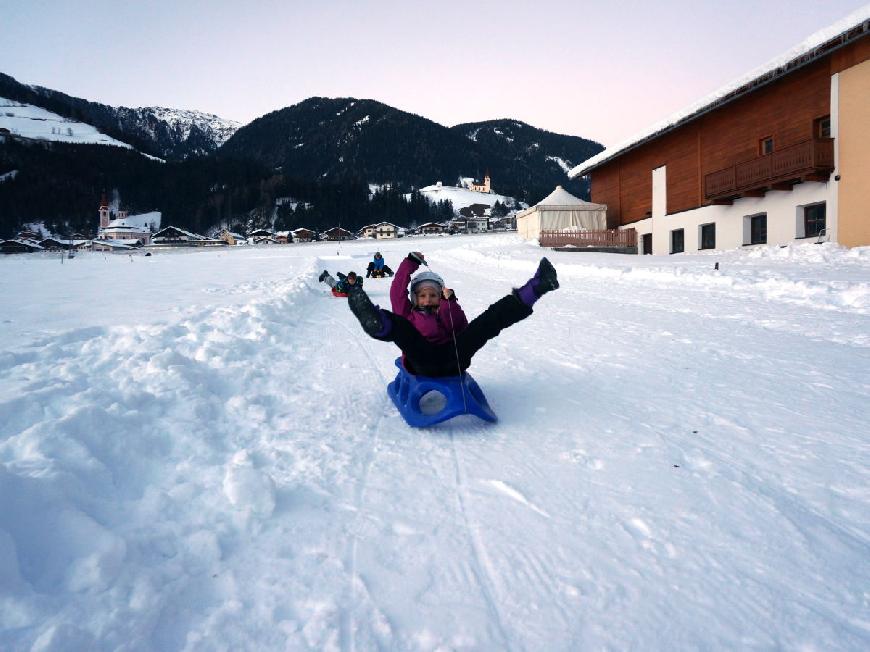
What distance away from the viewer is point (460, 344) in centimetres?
369

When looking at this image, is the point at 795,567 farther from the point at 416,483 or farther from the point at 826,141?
the point at 826,141

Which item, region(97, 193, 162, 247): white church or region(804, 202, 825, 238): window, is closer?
region(804, 202, 825, 238): window

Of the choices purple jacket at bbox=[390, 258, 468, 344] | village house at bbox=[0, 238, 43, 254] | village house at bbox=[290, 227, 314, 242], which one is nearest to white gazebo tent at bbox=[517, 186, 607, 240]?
purple jacket at bbox=[390, 258, 468, 344]

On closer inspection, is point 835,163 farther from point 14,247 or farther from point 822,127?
point 14,247

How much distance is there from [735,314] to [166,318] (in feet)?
27.7

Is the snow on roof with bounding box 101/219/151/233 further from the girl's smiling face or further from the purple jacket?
the girl's smiling face

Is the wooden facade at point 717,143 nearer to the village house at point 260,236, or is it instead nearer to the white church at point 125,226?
the village house at point 260,236

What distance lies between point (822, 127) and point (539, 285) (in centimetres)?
1972

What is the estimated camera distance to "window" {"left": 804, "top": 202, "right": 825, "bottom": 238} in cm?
1686

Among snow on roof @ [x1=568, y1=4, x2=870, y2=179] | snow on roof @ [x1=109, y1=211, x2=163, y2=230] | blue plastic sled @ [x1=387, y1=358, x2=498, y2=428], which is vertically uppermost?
snow on roof @ [x1=109, y1=211, x2=163, y2=230]

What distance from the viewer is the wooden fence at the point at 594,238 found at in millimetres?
27219

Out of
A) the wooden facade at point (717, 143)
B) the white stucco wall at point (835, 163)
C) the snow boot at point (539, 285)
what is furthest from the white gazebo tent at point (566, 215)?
the snow boot at point (539, 285)

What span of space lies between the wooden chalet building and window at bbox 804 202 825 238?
34mm

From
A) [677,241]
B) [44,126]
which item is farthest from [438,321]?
[44,126]
